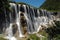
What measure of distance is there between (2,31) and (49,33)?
903 cm

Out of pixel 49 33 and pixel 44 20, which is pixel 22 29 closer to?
pixel 49 33

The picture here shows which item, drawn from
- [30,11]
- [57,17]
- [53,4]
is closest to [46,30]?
[30,11]

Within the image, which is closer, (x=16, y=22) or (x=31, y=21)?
(x=16, y=22)

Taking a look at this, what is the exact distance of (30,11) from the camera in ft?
193

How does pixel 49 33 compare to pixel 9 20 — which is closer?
pixel 49 33

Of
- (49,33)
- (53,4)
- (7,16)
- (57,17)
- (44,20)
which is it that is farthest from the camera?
(53,4)

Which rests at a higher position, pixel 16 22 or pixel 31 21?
pixel 16 22

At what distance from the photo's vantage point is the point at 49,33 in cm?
4550

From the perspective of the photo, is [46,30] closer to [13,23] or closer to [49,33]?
[49,33]

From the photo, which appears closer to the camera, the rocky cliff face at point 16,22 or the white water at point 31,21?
the rocky cliff face at point 16,22

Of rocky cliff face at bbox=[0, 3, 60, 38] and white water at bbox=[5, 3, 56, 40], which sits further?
white water at bbox=[5, 3, 56, 40]

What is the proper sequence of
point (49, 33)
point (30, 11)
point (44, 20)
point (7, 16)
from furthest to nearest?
point (44, 20)
point (30, 11)
point (7, 16)
point (49, 33)

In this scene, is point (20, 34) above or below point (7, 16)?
below

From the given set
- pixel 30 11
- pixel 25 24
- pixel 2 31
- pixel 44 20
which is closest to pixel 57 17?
pixel 44 20
